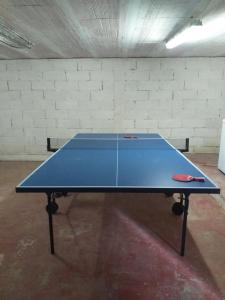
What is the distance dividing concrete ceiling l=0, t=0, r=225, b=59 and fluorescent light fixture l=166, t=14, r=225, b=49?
0.09 meters

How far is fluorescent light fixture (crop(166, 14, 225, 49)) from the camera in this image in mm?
2811

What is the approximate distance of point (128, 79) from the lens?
18.1 ft

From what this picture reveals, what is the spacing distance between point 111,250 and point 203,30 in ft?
9.95

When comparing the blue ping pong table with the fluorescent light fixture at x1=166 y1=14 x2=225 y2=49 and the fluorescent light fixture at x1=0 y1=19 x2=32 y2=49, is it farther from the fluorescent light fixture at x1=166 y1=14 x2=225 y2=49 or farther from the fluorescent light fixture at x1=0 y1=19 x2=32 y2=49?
the fluorescent light fixture at x1=0 y1=19 x2=32 y2=49

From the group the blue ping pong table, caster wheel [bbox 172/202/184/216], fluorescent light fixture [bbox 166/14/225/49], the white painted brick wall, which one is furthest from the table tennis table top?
the white painted brick wall

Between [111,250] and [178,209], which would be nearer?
[111,250]

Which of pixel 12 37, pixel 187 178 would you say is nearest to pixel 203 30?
pixel 187 178

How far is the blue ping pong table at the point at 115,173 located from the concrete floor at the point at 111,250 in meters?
0.20

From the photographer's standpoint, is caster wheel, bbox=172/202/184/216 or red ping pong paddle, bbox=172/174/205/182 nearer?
red ping pong paddle, bbox=172/174/205/182

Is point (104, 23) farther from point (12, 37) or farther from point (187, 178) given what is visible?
point (187, 178)

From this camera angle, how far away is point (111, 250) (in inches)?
92.8

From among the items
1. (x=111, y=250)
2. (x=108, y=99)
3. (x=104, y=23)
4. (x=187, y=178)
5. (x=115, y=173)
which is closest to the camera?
(x=187, y=178)

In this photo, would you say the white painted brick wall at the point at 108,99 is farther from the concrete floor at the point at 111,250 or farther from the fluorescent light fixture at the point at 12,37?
the concrete floor at the point at 111,250

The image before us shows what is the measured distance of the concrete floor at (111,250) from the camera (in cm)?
189
